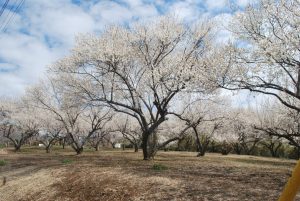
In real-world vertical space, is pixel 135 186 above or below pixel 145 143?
below

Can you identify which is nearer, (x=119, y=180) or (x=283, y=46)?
(x=119, y=180)

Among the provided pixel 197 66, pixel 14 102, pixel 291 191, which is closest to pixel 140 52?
pixel 197 66

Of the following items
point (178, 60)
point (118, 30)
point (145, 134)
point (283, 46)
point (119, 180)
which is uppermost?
point (118, 30)

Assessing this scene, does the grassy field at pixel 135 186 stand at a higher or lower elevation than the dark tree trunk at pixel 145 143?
lower

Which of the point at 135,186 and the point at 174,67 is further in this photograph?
the point at 174,67

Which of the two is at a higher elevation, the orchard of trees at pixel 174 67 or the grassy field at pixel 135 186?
the orchard of trees at pixel 174 67

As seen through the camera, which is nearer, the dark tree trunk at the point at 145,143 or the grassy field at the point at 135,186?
the grassy field at the point at 135,186

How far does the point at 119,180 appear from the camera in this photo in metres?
15.4

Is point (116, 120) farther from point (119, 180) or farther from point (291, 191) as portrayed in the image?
point (291, 191)

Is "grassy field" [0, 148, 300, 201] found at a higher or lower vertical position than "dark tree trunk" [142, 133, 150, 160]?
lower

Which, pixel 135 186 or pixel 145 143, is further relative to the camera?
pixel 145 143

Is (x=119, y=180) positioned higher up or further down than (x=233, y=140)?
further down

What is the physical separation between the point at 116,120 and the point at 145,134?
46.0m

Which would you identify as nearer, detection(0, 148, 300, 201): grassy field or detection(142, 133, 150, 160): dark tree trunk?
detection(0, 148, 300, 201): grassy field
